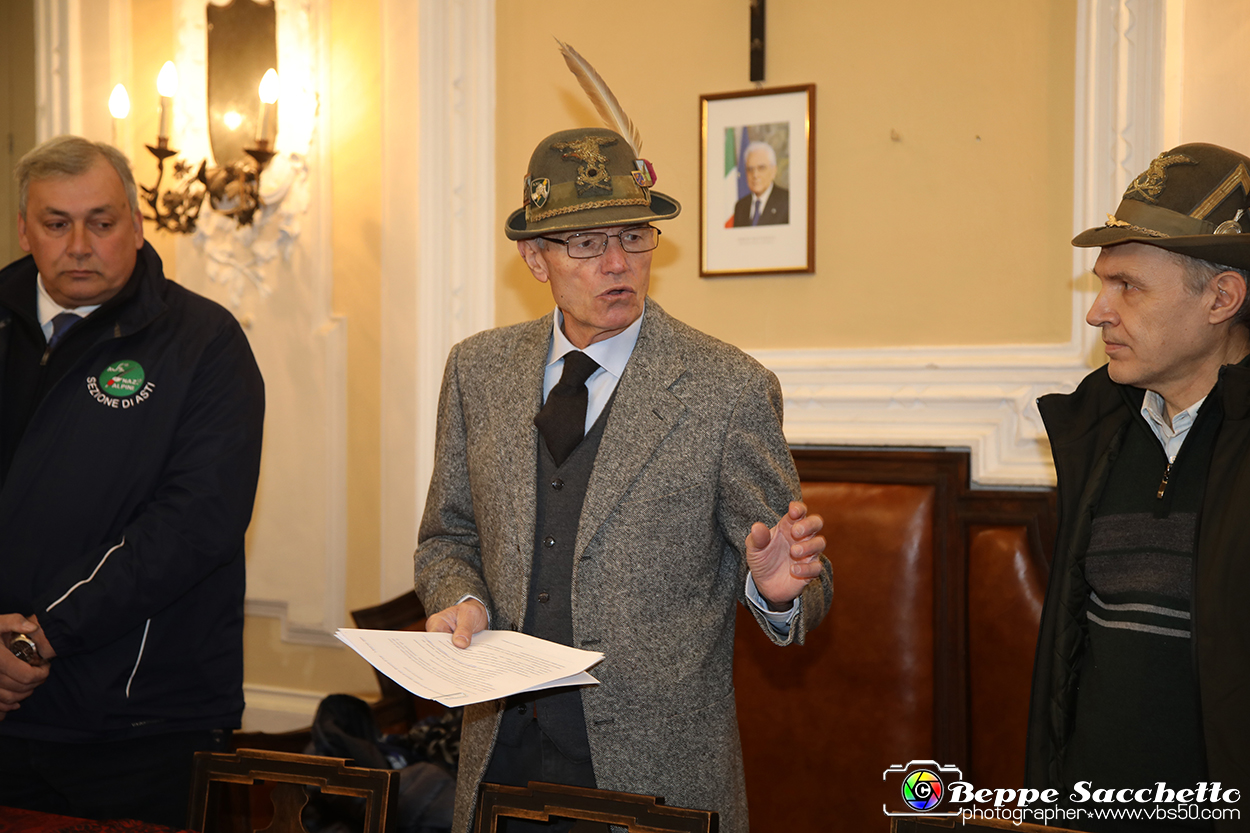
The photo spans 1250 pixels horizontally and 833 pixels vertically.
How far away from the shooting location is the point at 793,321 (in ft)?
9.73

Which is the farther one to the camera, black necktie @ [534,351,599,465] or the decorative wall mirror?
the decorative wall mirror

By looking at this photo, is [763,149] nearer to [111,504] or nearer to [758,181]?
[758,181]

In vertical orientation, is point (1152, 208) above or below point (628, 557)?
above

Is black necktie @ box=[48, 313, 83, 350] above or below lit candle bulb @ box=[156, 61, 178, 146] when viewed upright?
below

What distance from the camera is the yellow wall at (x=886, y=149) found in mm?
2689

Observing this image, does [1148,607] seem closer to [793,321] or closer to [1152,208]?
[1152,208]

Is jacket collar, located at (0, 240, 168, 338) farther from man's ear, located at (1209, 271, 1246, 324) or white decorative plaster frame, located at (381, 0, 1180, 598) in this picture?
man's ear, located at (1209, 271, 1246, 324)

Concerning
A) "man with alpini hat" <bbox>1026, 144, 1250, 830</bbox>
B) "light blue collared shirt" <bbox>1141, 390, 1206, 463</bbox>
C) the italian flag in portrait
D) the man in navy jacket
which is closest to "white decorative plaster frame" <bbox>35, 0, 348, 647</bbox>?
the man in navy jacket

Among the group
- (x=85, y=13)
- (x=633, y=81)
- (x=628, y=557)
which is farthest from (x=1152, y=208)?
(x=85, y=13)

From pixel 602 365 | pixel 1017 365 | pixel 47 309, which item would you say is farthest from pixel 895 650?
pixel 47 309

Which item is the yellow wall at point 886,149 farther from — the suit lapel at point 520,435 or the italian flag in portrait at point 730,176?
the suit lapel at point 520,435

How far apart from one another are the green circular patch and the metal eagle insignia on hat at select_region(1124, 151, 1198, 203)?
6.65 ft

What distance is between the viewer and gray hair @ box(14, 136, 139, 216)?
7.48 ft

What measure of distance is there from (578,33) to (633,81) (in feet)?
0.85
